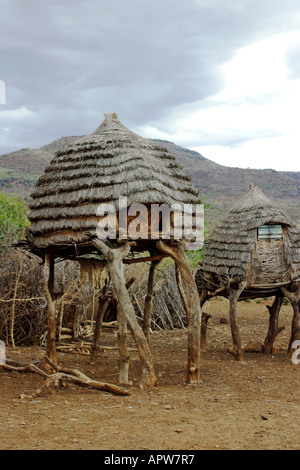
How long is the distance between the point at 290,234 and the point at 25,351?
20.9 feet

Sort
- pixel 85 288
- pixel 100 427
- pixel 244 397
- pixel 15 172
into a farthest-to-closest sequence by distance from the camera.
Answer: pixel 15 172 → pixel 85 288 → pixel 244 397 → pixel 100 427

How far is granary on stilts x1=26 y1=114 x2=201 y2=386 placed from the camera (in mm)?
7250

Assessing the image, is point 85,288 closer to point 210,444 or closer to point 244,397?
point 244,397

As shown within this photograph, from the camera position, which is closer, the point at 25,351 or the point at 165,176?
the point at 165,176

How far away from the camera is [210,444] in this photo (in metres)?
4.71

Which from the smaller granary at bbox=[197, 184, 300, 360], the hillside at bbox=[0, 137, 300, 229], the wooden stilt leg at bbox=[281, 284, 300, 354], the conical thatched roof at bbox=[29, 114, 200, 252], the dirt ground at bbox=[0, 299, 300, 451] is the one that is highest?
the hillside at bbox=[0, 137, 300, 229]

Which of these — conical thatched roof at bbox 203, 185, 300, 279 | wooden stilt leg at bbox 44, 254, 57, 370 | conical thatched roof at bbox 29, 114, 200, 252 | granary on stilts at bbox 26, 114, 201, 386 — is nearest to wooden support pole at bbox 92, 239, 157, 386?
granary on stilts at bbox 26, 114, 201, 386

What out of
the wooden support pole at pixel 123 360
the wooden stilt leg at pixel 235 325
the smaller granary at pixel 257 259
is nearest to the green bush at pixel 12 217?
the smaller granary at pixel 257 259

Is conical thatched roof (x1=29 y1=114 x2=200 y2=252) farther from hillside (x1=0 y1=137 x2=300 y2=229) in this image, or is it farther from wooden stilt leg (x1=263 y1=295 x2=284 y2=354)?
hillside (x1=0 y1=137 x2=300 y2=229)

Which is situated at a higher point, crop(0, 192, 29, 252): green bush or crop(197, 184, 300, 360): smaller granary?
crop(0, 192, 29, 252): green bush

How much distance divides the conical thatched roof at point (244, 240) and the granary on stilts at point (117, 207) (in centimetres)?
222

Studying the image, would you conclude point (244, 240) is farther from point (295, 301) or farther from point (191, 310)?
point (191, 310)

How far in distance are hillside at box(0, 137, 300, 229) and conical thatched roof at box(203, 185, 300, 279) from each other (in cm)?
3000
